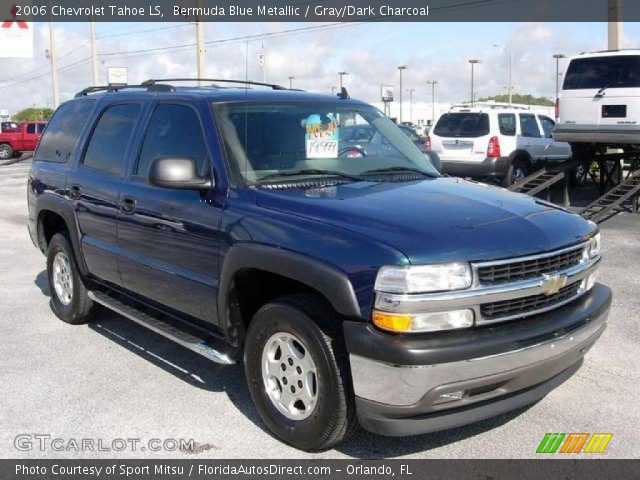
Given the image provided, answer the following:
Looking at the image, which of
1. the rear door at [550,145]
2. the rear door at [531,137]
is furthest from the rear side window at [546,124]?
the rear door at [531,137]

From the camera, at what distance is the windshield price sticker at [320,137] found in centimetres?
421

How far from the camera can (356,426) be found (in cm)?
334

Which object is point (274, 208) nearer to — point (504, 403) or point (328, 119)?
point (328, 119)

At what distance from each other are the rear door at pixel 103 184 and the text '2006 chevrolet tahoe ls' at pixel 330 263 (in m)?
0.02

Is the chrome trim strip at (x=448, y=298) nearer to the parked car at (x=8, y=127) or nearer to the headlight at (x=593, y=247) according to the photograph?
the headlight at (x=593, y=247)

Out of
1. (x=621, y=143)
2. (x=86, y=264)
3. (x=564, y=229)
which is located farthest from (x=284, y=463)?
(x=621, y=143)

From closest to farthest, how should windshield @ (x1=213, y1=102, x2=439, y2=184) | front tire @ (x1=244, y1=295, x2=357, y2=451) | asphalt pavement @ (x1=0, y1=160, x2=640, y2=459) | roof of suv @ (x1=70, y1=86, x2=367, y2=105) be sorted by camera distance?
front tire @ (x1=244, y1=295, x2=357, y2=451) → asphalt pavement @ (x1=0, y1=160, x2=640, y2=459) → windshield @ (x1=213, y1=102, x2=439, y2=184) → roof of suv @ (x1=70, y1=86, x2=367, y2=105)

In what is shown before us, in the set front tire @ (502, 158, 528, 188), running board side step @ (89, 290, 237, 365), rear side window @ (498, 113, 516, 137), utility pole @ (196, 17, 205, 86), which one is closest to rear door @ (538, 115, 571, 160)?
front tire @ (502, 158, 528, 188)

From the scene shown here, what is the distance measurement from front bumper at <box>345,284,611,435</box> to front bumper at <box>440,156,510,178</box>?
11.3m

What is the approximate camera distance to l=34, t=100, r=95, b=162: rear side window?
5.69 m

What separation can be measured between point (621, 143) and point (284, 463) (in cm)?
1070

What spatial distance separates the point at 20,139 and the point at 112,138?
107ft

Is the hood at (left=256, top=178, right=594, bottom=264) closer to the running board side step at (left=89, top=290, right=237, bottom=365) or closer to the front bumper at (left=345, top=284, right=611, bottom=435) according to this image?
the front bumper at (left=345, top=284, right=611, bottom=435)
